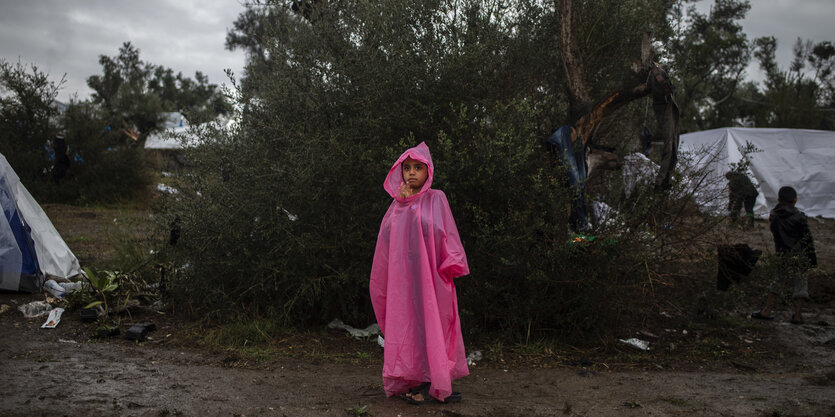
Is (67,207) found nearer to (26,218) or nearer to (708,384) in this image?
(26,218)

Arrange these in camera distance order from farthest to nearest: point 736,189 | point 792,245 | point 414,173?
1. point 792,245
2. point 736,189
3. point 414,173

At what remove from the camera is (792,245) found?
6.34 meters

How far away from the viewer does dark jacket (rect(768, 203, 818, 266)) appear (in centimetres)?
630

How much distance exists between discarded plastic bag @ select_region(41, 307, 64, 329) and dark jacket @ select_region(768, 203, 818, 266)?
749 centimetres

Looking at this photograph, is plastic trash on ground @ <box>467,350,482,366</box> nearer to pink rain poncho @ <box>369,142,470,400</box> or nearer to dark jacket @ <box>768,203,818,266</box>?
pink rain poncho @ <box>369,142,470,400</box>

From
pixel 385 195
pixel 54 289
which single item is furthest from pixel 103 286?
pixel 385 195

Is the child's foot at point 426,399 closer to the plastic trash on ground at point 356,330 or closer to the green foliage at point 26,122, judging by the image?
the plastic trash on ground at point 356,330

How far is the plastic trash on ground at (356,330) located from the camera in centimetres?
555

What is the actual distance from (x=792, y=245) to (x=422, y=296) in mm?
4807

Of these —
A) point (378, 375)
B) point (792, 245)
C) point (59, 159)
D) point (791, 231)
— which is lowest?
point (378, 375)

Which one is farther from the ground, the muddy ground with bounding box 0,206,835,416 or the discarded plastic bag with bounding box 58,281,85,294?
Answer: the discarded plastic bag with bounding box 58,281,85,294

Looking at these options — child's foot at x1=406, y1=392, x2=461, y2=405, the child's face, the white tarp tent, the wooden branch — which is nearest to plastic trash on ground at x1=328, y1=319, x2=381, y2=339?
child's foot at x1=406, y1=392, x2=461, y2=405

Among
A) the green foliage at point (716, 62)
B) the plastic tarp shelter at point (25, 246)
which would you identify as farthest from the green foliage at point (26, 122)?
the green foliage at point (716, 62)

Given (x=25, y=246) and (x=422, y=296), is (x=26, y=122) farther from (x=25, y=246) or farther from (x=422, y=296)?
(x=422, y=296)
